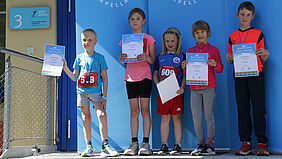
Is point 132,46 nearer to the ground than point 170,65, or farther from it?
farther from it

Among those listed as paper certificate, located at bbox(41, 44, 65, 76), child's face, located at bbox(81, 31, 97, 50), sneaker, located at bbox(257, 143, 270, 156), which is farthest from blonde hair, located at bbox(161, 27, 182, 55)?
sneaker, located at bbox(257, 143, 270, 156)

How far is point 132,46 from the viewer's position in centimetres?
386

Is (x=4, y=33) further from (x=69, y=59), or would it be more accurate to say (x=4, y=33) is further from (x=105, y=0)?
(x=105, y=0)

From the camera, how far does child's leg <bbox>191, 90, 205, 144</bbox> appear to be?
3715 mm

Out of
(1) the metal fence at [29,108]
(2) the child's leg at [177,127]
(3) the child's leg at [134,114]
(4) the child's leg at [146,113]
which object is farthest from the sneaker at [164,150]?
(1) the metal fence at [29,108]

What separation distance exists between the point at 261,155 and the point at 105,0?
2.72 m

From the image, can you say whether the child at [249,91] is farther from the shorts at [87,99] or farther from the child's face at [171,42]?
the shorts at [87,99]

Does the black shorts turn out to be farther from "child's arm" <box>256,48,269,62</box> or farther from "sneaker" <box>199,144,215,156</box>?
"child's arm" <box>256,48,269,62</box>

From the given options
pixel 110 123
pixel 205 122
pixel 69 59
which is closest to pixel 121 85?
pixel 110 123

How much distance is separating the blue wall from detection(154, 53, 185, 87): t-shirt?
0.33 metres

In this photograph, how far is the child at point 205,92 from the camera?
3.67 meters

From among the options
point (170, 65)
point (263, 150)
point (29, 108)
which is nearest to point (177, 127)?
point (170, 65)

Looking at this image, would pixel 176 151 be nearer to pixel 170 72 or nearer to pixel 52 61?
pixel 170 72

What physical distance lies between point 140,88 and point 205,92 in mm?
742
